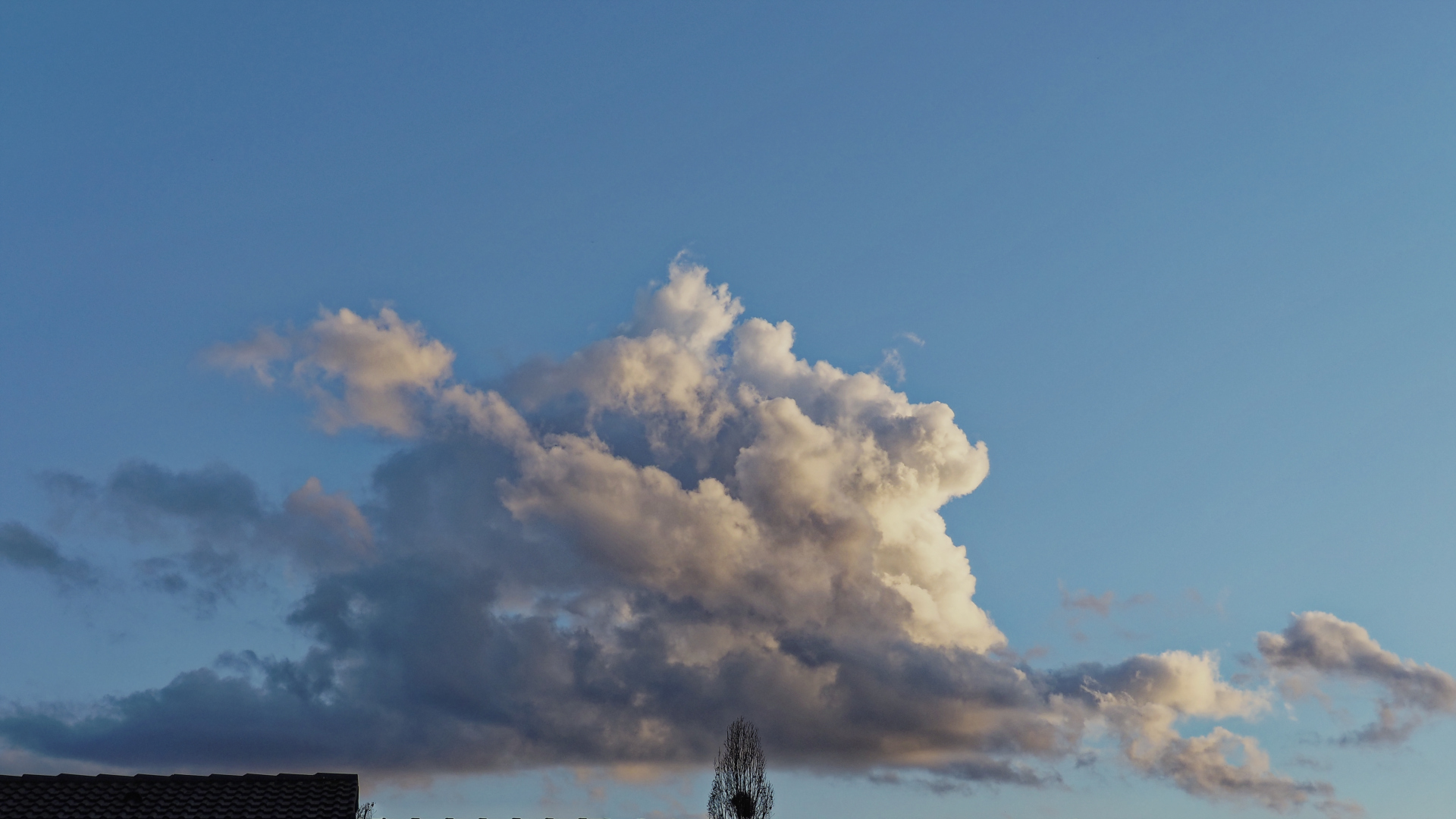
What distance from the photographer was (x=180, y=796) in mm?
55594

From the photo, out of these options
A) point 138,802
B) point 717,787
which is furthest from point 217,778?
point 717,787

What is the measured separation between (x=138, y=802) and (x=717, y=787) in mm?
56144

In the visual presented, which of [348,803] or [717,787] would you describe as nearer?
[348,803]

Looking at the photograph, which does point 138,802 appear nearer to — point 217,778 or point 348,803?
→ point 217,778

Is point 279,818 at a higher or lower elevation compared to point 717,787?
lower

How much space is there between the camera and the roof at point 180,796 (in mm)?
54500

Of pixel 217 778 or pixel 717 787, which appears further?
pixel 717 787

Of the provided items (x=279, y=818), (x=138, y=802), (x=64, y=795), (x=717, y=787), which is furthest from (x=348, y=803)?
(x=717, y=787)

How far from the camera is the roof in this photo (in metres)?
54.5

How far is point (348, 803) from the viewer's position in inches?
2216

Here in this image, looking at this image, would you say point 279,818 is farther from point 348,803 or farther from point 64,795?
point 64,795

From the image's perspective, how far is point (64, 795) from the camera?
55.5m

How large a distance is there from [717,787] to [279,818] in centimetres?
5391

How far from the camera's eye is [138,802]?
55.2m
